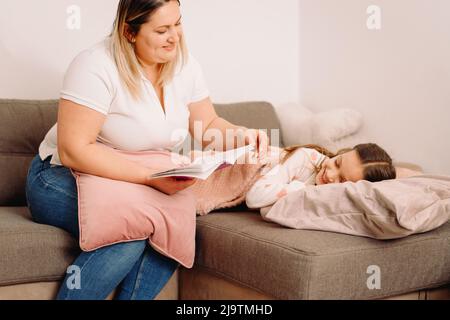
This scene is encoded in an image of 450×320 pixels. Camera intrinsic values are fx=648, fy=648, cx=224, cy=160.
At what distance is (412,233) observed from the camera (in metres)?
1.68

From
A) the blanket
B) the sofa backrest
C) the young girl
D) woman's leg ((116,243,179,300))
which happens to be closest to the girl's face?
the young girl

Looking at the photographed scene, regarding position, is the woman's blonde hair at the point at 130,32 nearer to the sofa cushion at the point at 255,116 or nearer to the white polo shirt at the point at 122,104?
the white polo shirt at the point at 122,104

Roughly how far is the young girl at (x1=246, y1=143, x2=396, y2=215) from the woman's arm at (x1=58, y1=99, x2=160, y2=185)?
374 millimetres

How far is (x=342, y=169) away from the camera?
6.47 ft

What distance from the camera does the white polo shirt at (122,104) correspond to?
68.4 inches

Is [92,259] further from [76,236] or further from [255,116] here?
[255,116]

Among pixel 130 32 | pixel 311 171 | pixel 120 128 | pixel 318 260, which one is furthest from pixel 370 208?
pixel 130 32

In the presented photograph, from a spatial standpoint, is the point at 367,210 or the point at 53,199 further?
the point at 53,199

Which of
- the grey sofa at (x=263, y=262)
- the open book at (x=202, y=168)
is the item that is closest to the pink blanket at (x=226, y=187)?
the grey sofa at (x=263, y=262)

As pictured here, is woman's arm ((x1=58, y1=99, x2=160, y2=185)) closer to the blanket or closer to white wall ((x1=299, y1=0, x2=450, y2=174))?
the blanket

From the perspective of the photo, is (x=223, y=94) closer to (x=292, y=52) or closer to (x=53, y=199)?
(x=292, y=52)

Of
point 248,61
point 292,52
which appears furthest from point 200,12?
point 292,52

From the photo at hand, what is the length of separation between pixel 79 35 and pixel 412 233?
1587 millimetres

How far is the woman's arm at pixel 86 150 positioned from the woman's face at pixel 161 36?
0.24 metres
